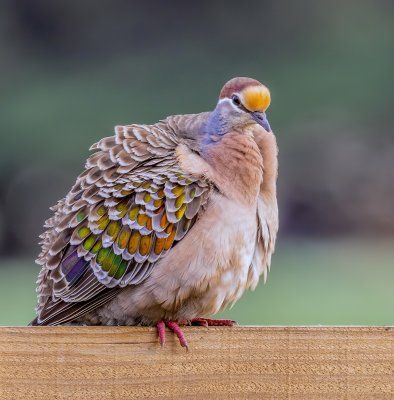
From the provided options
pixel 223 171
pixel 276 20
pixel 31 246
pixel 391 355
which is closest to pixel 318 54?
pixel 276 20

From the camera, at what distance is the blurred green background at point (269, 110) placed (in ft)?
20.8

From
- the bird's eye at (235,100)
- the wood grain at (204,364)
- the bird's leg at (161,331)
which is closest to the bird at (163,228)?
the bird's eye at (235,100)

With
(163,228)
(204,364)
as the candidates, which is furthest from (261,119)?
(204,364)

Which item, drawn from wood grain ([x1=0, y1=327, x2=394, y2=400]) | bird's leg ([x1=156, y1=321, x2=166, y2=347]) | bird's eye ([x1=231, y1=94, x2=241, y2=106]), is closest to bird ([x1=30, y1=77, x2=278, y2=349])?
bird's eye ([x1=231, y1=94, x2=241, y2=106])

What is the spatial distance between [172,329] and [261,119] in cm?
78

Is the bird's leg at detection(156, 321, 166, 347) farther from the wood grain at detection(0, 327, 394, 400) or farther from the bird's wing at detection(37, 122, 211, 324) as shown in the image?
the bird's wing at detection(37, 122, 211, 324)

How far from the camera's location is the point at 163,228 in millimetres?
3318

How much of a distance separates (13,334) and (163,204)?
0.77 m

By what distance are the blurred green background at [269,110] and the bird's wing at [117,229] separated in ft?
8.41

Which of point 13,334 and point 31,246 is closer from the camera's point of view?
point 13,334

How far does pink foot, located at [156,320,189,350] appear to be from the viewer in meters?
2.92

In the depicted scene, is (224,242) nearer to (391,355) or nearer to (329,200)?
(391,355)

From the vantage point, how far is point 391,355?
2861 mm

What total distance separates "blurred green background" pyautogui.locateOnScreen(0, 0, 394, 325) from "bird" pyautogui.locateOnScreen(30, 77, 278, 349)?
249 cm
